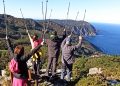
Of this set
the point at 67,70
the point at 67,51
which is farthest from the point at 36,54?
the point at 67,70

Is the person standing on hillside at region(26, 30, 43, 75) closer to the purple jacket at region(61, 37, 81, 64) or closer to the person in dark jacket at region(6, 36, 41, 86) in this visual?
the purple jacket at region(61, 37, 81, 64)

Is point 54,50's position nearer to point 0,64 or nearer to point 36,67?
point 36,67


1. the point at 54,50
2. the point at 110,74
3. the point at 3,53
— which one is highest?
the point at 54,50

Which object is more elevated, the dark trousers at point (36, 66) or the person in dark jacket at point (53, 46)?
the person in dark jacket at point (53, 46)

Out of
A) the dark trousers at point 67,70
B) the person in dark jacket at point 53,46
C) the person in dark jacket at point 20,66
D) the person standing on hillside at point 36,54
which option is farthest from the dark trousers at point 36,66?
the person in dark jacket at point 20,66

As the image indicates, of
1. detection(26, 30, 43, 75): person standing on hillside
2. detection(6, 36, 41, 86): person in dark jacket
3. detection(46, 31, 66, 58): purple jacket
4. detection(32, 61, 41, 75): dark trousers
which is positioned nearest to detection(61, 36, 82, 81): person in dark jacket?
detection(46, 31, 66, 58): purple jacket

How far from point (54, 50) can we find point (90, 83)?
2.29 meters

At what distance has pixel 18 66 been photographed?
9352 mm

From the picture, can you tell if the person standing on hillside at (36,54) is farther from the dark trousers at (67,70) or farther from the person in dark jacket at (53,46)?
the dark trousers at (67,70)

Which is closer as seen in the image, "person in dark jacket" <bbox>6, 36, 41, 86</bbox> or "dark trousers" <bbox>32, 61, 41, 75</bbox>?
"person in dark jacket" <bbox>6, 36, 41, 86</bbox>

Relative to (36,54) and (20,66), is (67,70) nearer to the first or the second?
(36,54)

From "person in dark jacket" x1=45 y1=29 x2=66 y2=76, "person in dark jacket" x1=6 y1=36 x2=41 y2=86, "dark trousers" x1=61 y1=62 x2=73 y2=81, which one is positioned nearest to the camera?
"person in dark jacket" x1=6 y1=36 x2=41 y2=86

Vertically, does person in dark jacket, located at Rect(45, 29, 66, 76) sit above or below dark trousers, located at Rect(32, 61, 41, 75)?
above

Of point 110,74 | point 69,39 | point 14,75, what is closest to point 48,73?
point 69,39
